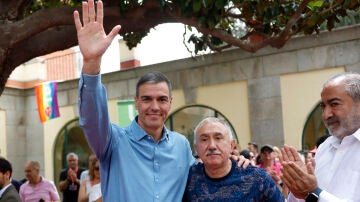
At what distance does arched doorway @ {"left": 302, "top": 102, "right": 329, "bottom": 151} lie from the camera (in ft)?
42.5

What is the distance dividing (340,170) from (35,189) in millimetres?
6448

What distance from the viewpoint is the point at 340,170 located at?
3.25 meters

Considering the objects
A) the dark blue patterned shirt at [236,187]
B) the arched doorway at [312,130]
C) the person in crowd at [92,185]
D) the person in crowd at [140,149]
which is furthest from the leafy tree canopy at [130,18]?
the arched doorway at [312,130]

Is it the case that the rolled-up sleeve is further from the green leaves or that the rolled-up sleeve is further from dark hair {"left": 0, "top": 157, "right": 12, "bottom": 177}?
the green leaves

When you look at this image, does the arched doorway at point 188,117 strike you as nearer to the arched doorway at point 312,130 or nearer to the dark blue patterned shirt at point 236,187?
the arched doorway at point 312,130

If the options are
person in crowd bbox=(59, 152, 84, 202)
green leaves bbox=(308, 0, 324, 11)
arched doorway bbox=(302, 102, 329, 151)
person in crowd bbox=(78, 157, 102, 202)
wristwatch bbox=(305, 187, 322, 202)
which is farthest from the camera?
arched doorway bbox=(302, 102, 329, 151)

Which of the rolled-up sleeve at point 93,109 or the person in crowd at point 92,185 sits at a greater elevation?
the rolled-up sleeve at point 93,109

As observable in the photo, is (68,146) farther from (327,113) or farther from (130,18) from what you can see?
(327,113)

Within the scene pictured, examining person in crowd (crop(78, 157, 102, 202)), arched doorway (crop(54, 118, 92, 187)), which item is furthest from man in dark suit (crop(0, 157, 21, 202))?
arched doorway (crop(54, 118, 92, 187))

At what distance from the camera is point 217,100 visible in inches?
572

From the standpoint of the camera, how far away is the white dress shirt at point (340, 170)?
3.11m

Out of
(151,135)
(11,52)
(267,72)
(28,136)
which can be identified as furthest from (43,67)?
(151,135)

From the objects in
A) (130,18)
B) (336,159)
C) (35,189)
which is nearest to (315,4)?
(130,18)

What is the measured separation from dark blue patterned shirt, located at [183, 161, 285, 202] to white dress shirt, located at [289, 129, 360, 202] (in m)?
0.35
